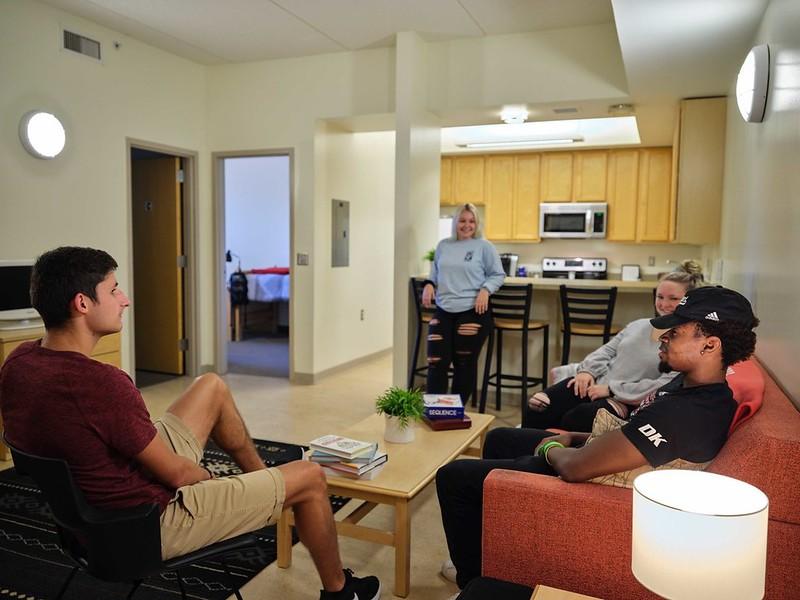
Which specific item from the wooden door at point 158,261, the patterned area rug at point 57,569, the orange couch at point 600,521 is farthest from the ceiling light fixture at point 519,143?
the orange couch at point 600,521

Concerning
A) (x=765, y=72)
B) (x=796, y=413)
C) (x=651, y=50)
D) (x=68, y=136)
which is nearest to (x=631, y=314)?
(x=651, y=50)

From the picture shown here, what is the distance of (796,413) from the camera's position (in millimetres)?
A: 1690

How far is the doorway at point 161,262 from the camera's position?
5.78 m

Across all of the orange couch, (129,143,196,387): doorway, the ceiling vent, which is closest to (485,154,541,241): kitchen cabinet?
(129,143,196,387): doorway

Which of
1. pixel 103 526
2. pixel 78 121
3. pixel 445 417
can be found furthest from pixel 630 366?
pixel 78 121

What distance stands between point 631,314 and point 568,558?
131 inches

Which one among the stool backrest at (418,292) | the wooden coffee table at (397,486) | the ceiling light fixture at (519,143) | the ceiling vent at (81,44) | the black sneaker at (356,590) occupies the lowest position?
the black sneaker at (356,590)

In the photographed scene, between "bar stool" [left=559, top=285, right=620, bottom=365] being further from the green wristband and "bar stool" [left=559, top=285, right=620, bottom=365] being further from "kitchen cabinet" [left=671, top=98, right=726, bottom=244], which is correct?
the green wristband

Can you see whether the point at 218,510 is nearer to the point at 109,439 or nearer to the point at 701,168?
the point at 109,439

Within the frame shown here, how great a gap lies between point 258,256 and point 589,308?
570 centimetres

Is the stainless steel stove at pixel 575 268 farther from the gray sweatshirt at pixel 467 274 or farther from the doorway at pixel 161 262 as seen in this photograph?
the doorway at pixel 161 262

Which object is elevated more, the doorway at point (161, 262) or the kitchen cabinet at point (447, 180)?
the kitchen cabinet at point (447, 180)

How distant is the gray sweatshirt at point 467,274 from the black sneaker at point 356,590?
2.49 m

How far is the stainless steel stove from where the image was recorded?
7598mm
